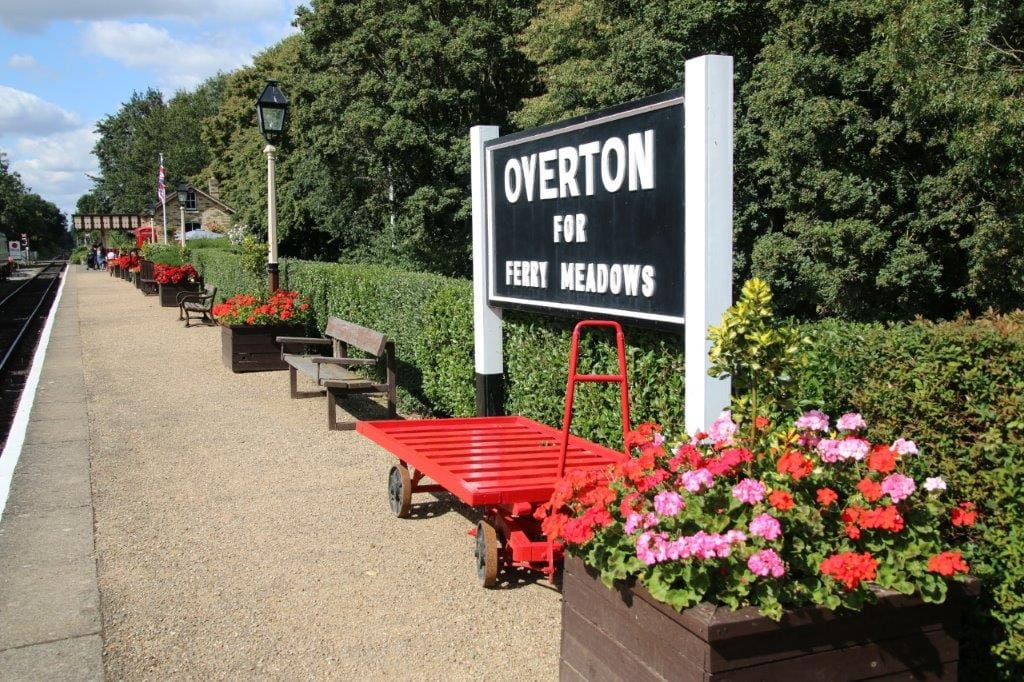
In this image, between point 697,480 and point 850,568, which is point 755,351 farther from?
point 850,568

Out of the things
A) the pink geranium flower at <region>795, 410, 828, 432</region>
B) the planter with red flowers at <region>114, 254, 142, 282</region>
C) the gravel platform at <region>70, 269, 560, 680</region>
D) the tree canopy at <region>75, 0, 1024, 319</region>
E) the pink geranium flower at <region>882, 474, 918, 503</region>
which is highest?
the tree canopy at <region>75, 0, 1024, 319</region>

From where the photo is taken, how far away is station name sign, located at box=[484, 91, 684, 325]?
4953 mm

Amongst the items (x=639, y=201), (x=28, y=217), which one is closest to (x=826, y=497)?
(x=639, y=201)

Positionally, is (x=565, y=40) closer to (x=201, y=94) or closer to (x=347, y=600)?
(x=347, y=600)

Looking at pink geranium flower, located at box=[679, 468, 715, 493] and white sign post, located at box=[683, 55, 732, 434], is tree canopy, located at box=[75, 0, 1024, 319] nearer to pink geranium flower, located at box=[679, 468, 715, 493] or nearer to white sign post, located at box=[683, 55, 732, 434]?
white sign post, located at box=[683, 55, 732, 434]

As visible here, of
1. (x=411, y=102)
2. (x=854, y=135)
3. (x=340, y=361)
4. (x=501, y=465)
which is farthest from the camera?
(x=411, y=102)

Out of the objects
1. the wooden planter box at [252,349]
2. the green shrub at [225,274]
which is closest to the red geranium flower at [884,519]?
the wooden planter box at [252,349]

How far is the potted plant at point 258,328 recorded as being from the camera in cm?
1291

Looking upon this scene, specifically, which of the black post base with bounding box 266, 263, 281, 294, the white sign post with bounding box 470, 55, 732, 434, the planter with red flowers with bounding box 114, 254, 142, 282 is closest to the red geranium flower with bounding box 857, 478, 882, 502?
the white sign post with bounding box 470, 55, 732, 434

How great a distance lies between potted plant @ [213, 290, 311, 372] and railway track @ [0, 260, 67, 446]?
2.78 metres

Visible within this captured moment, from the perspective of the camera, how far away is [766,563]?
111 inches

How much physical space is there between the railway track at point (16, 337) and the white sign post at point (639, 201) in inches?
247

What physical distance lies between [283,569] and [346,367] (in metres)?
5.73

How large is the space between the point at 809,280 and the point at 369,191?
722 inches
